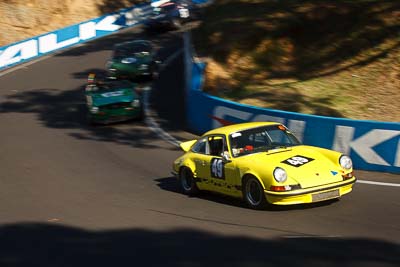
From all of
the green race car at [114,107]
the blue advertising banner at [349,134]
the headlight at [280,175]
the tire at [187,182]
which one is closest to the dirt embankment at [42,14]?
the green race car at [114,107]

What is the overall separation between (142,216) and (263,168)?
220 cm

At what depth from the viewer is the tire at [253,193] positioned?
443 inches

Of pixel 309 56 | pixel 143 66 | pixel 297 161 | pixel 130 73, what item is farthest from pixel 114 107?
pixel 297 161

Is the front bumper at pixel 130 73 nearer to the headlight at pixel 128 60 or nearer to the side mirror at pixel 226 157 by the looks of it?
the headlight at pixel 128 60

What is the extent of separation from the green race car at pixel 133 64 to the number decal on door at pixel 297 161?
1731cm

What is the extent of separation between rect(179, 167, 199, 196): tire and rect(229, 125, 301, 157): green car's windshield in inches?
52.5

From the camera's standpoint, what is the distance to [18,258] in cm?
945

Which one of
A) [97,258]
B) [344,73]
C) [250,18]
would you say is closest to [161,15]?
[250,18]

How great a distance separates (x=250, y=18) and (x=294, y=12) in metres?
1.60

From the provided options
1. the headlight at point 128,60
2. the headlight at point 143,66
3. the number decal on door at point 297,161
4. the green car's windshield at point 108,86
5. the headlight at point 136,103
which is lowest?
the headlight at point 136,103

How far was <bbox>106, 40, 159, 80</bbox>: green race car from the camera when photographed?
A: 28188 millimetres

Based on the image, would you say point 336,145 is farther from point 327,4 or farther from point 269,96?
point 327,4

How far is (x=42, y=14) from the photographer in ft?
141

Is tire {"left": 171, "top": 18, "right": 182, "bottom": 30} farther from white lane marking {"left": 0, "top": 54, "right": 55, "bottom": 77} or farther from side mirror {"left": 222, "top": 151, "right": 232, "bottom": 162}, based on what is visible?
side mirror {"left": 222, "top": 151, "right": 232, "bottom": 162}
